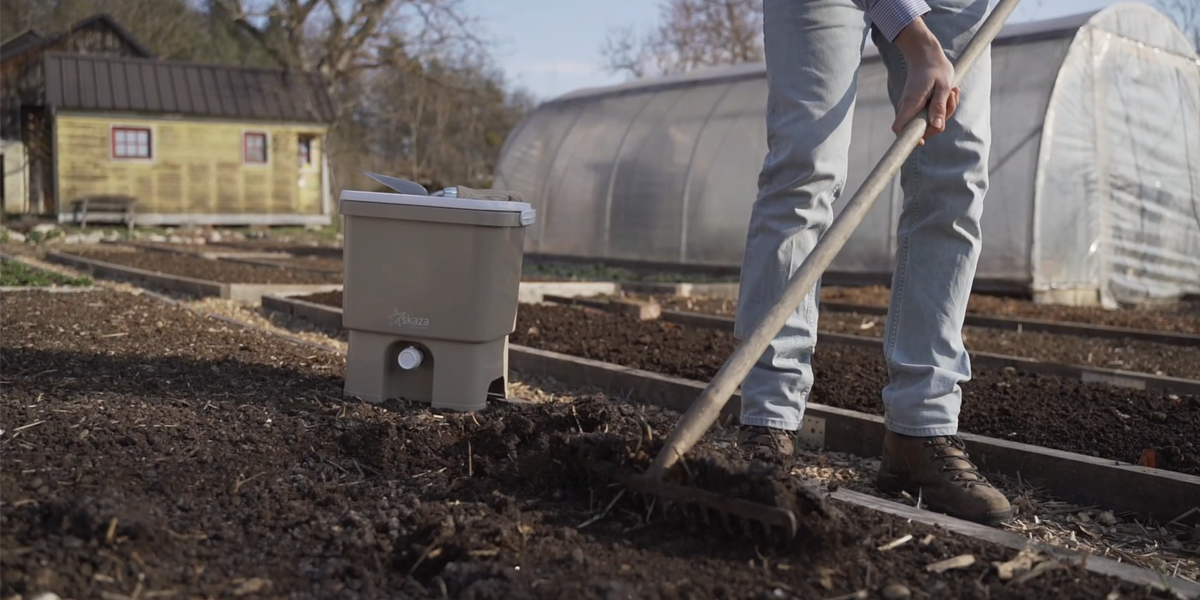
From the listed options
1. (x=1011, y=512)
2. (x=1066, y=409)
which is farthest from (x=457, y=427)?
(x=1066, y=409)

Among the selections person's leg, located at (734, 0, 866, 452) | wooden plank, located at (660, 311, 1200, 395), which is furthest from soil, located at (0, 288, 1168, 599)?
→ wooden plank, located at (660, 311, 1200, 395)

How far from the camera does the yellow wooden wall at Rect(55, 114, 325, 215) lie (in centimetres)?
2247

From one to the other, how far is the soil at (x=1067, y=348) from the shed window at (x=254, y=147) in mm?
18583

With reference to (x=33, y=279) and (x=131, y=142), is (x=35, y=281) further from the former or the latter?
(x=131, y=142)

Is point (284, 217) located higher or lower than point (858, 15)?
lower

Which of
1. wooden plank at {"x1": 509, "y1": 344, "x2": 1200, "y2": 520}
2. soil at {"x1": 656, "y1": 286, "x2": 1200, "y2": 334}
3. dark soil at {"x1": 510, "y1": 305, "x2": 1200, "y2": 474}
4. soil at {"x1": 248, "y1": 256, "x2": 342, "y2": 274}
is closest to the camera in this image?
wooden plank at {"x1": 509, "y1": 344, "x2": 1200, "y2": 520}

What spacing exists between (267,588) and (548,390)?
281 centimetres

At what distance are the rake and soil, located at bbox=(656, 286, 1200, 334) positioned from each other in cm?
500

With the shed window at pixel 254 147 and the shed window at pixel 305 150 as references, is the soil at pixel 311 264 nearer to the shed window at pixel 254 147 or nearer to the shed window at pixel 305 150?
the shed window at pixel 254 147

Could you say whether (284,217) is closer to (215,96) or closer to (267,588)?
(215,96)

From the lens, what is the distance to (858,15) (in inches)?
109

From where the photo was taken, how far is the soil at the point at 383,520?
1.74 m

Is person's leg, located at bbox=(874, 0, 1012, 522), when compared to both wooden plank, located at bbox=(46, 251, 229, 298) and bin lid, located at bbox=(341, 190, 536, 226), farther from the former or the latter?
wooden plank, located at bbox=(46, 251, 229, 298)

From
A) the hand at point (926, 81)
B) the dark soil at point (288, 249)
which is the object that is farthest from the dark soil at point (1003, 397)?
the dark soil at point (288, 249)
